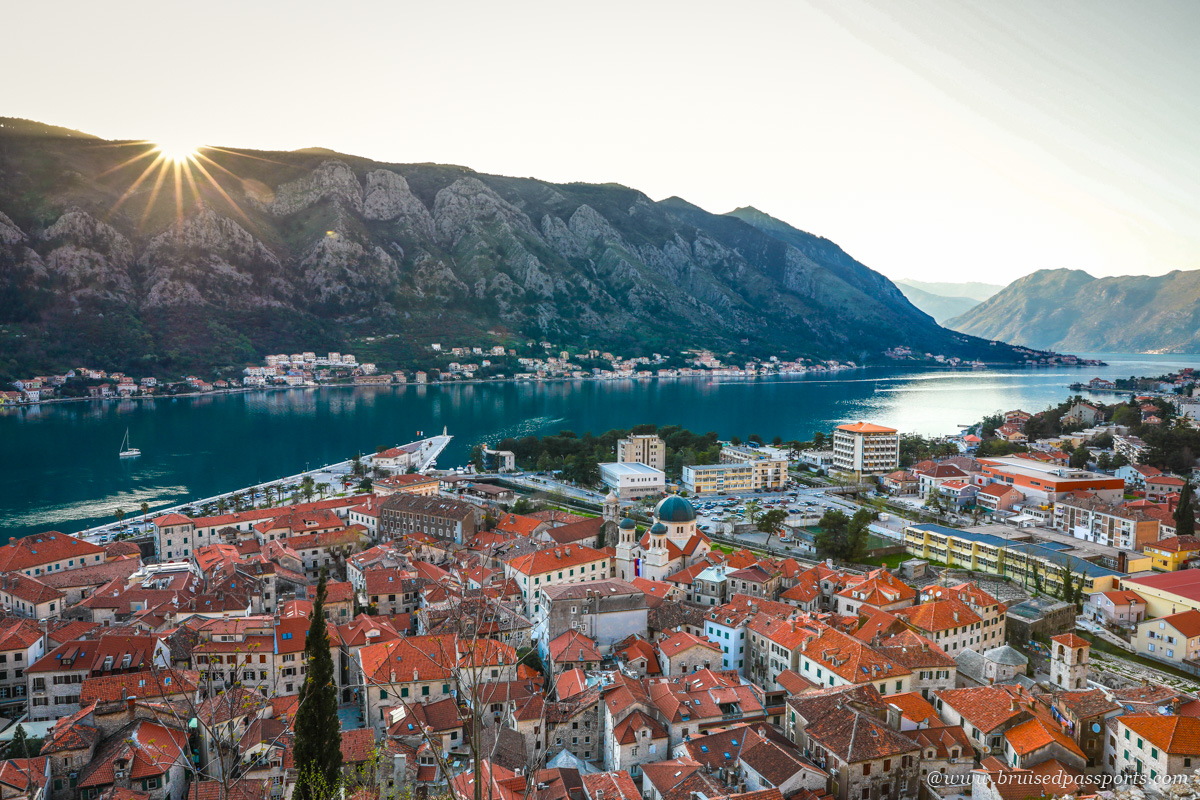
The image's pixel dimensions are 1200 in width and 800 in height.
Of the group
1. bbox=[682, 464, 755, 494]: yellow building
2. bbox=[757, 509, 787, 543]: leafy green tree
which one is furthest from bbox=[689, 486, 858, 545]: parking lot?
bbox=[682, 464, 755, 494]: yellow building

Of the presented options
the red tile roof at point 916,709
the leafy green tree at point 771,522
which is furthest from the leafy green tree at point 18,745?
the leafy green tree at point 771,522

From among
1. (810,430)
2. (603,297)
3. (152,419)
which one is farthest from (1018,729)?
(603,297)

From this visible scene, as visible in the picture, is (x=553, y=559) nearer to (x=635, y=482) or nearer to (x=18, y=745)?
(x=18, y=745)

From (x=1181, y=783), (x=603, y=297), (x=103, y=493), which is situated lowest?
(x=103, y=493)

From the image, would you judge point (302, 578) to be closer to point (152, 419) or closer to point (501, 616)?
point (501, 616)

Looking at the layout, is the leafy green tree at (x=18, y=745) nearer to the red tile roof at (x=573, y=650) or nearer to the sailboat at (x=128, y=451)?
the red tile roof at (x=573, y=650)

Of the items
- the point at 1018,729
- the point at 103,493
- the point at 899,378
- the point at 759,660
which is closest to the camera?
the point at 1018,729

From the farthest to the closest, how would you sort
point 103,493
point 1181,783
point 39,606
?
point 103,493
point 39,606
point 1181,783
